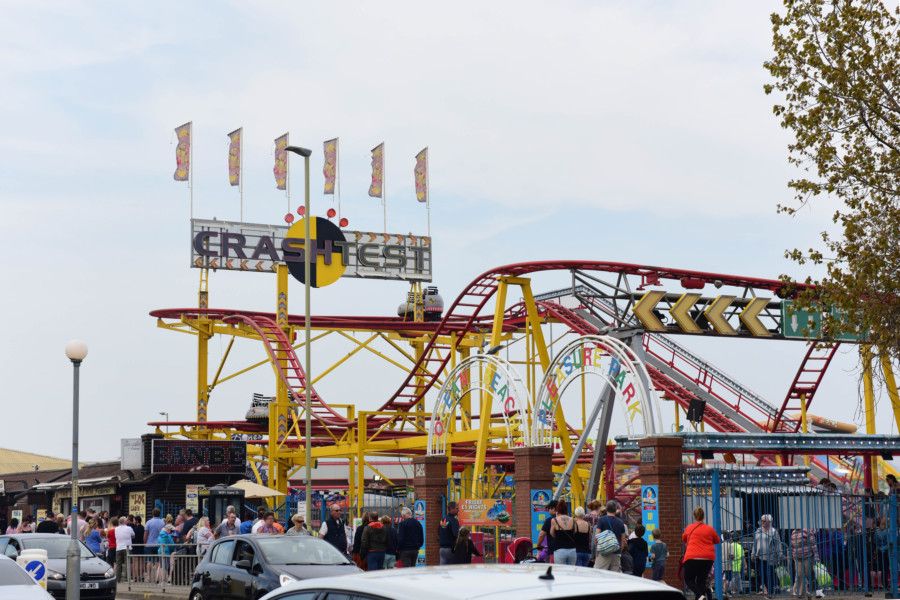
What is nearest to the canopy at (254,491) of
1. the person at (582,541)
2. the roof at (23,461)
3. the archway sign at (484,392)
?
the archway sign at (484,392)

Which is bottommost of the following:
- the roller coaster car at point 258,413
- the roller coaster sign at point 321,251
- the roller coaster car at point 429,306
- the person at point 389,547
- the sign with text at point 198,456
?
the person at point 389,547

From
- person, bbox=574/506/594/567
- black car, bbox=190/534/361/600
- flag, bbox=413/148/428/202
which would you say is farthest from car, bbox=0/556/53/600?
flag, bbox=413/148/428/202

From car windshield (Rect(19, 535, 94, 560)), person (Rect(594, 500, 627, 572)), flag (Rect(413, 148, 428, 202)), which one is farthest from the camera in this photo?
flag (Rect(413, 148, 428, 202))

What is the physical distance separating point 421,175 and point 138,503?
30.6 m

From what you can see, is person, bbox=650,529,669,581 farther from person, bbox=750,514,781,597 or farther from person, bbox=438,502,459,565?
person, bbox=438,502,459,565

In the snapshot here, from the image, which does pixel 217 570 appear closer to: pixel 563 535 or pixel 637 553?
pixel 563 535

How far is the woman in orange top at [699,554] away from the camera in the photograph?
1836cm

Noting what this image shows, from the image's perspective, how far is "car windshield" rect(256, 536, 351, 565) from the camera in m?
18.0

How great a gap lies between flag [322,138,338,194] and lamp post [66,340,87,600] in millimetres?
45820

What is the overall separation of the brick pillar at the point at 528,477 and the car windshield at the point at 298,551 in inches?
335

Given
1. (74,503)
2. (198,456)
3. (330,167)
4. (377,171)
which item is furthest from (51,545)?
(377,171)

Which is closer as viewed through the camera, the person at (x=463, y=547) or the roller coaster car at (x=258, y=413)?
the person at (x=463, y=547)

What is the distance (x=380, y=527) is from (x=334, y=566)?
15.2 ft

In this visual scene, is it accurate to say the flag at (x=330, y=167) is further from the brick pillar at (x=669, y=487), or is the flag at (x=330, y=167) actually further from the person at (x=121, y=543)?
the brick pillar at (x=669, y=487)
